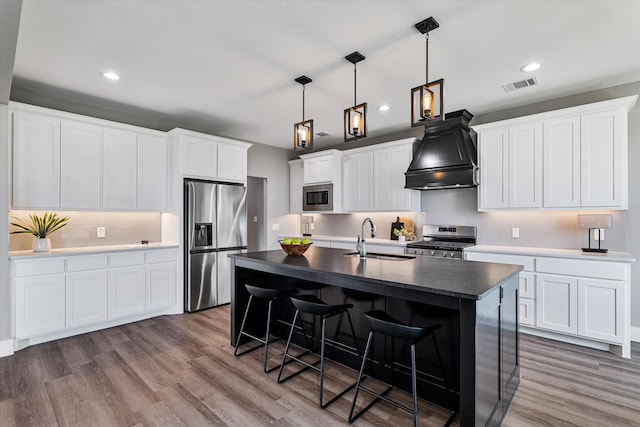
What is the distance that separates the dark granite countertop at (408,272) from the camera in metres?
1.79

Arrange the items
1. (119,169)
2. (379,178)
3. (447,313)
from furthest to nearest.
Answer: (379,178) < (119,169) < (447,313)

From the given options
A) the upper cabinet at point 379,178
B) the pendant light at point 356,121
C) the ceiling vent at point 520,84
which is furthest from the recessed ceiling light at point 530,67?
the upper cabinet at point 379,178

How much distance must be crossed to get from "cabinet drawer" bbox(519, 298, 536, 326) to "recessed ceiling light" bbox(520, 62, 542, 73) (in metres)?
2.41

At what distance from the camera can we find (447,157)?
4211mm

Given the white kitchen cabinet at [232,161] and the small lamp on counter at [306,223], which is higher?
the white kitchen cabinet at [232,161]

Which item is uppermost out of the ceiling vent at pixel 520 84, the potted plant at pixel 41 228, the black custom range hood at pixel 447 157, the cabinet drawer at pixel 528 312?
the ceiling vent at pixel 520 84

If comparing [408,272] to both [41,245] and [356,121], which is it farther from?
[41,245]

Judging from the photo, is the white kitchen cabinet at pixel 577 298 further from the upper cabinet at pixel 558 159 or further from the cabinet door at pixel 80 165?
the cabinet door at pixel 80 165

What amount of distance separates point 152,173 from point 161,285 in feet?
4.92

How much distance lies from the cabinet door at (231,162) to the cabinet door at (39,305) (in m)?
2.33

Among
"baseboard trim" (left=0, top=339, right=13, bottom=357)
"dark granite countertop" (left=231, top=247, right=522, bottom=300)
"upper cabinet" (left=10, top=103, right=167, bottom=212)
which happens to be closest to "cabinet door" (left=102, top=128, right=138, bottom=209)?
"upper cabinet" (left=10, top=103, right=167, bottom=212)

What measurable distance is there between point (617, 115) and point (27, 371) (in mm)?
6072

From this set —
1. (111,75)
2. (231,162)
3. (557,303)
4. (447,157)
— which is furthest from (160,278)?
(557,303)

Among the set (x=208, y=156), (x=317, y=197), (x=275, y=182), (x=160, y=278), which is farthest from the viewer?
(x=275, y=182)
